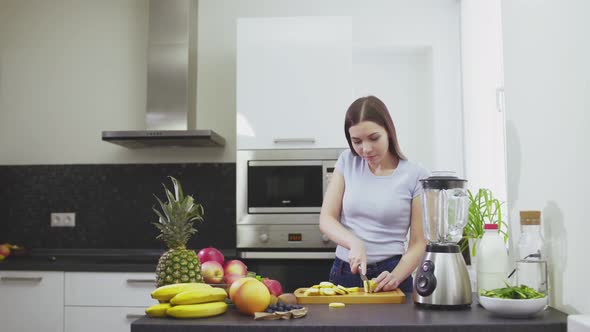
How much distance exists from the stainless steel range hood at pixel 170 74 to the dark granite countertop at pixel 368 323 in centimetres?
214

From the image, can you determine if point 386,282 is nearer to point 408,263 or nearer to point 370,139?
point 408,263

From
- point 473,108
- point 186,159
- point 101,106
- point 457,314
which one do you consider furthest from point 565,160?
point 101,106

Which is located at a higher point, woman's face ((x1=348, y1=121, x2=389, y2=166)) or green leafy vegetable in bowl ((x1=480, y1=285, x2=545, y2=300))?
woman's face ((x1=348, y1=121, x2=389, y2=166))

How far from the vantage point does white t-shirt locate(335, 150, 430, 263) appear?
6.76 ft

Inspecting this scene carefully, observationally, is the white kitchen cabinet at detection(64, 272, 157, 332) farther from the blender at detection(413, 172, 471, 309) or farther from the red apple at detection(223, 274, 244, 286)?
the blender at detection(413, 172, 471, 309)

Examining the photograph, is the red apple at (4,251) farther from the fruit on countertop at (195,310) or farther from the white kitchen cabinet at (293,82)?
the fruit on countertop at (195,310)

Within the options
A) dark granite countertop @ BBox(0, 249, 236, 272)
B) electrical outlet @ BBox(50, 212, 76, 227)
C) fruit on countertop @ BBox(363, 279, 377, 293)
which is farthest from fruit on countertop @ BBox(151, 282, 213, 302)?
electrical outlet @ BBox(50, 212, 76, 227)

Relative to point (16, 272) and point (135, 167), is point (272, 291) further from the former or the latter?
point (135, 167)

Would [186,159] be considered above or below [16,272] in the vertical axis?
above

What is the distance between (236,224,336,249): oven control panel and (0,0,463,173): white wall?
63 cm

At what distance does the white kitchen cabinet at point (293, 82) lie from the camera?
318 cm

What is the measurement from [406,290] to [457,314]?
1.97 feet

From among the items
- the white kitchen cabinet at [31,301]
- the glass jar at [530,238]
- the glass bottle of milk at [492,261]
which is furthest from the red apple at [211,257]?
the white kitchen cabinet at [31,301]

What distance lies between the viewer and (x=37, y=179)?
3.79 m
